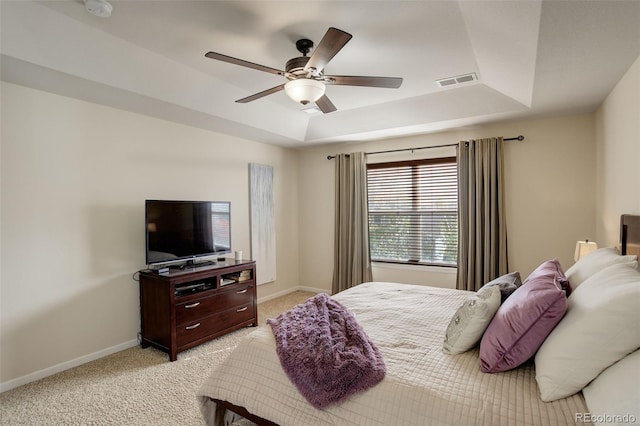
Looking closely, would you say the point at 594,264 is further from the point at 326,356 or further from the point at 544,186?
the point at 544,186

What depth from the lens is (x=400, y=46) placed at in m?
2.69

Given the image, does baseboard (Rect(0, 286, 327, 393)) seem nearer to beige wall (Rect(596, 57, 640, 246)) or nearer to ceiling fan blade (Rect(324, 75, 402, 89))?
ceiling fan blade (Rect(324, 75, 402, 89))

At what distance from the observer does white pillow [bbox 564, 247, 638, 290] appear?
5.65 feet

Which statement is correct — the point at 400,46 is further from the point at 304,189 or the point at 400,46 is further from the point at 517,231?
the point at 304,189

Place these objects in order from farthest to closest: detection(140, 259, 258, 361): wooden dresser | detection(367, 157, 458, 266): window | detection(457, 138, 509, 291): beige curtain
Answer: detection(367, 157, 458, 266): window, detection(457, 138, 509, 291): beige curtain, detection(140, 259, 258, 361): wooden dresser

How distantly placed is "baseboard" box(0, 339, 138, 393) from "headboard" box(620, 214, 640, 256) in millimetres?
4262

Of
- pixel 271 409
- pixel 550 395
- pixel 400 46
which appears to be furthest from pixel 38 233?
pixel 550 395

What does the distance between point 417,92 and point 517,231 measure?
2.02 meters

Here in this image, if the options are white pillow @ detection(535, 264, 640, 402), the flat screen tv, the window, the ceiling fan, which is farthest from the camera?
the window

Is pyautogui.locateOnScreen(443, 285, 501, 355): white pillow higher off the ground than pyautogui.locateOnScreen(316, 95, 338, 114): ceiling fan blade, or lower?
lower

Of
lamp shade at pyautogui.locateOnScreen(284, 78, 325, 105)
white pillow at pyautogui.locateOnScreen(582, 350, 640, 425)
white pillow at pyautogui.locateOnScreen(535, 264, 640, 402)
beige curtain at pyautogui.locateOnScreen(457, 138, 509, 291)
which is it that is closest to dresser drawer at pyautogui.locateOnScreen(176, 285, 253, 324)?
lamp shade at pyautogui.locateOnScreen(284, 78, 325, 105)

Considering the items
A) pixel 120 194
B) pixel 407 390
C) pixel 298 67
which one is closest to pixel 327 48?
pixel 298 67

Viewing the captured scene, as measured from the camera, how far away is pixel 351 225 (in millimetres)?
4965

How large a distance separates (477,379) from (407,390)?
1.02 feet
